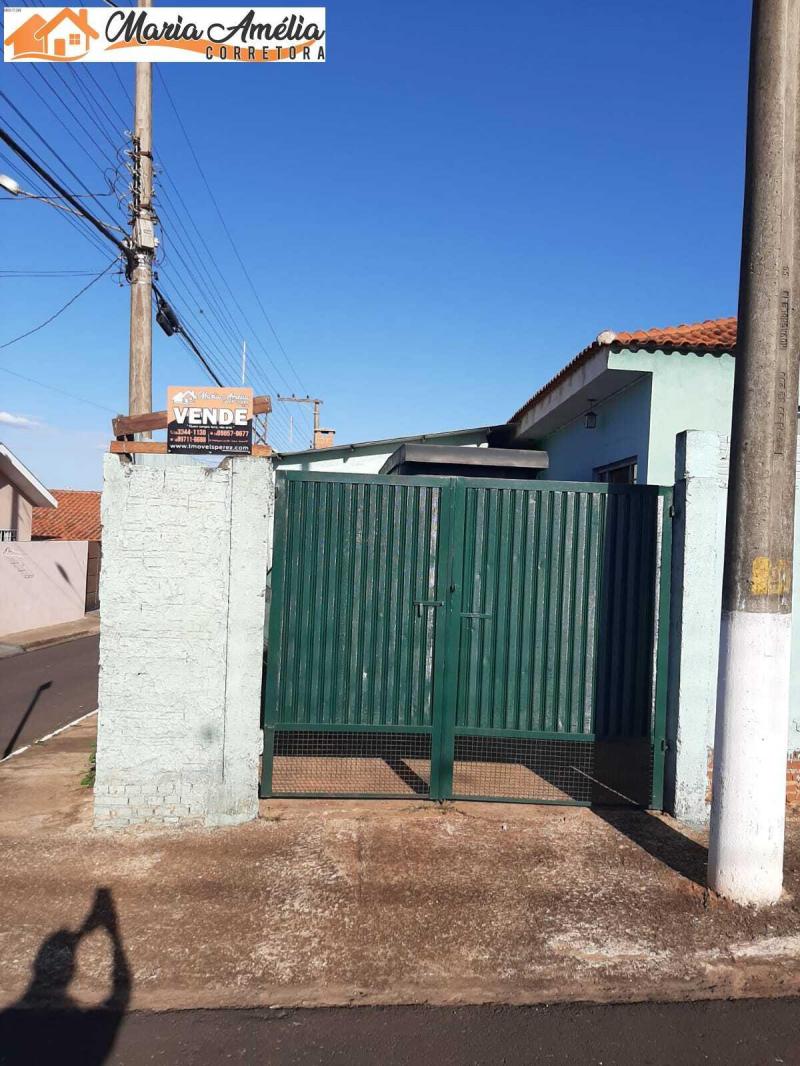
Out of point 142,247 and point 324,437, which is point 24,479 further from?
point 142,247

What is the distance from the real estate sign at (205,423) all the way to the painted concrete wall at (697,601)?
9.21 ft

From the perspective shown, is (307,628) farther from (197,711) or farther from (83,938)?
(83,938)

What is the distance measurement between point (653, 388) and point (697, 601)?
3.08 m

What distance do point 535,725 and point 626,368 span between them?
380 cm

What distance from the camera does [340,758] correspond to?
18.1 ft

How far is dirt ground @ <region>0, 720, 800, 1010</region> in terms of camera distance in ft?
10.5

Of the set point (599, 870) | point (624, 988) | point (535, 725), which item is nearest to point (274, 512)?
point (535, 725)

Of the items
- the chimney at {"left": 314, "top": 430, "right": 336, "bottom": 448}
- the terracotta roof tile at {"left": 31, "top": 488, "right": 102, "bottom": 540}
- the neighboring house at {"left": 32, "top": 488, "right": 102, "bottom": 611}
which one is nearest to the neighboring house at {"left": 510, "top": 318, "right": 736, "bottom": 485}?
the chimney at {"left": 314, "top": 430, "right": 336, "bottom": 448}

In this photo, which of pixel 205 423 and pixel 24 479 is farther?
pixel 24 479

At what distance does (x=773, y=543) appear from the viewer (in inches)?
152

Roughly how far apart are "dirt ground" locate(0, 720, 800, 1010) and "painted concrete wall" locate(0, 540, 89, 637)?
14890 millimetres

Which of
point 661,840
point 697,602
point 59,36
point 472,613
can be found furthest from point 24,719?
point 697,602

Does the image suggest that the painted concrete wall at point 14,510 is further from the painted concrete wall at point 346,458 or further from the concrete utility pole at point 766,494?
the concrete utility pole at point 766,494

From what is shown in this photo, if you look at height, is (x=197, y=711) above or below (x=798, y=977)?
above
